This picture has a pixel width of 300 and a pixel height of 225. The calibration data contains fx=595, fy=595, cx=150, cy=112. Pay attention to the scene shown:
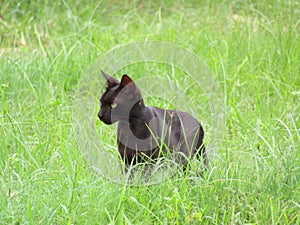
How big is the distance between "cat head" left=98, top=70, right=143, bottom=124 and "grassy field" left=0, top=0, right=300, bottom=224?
0.32 meters

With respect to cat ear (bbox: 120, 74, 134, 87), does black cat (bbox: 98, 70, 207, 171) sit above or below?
below

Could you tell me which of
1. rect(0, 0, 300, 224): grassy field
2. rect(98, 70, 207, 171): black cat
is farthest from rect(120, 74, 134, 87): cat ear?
rect(0, 0, 300, 224): grassy field

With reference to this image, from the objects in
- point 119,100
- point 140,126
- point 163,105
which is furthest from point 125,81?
point 163,105

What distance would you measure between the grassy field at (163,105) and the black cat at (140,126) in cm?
15

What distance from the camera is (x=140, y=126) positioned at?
2695 millimetres

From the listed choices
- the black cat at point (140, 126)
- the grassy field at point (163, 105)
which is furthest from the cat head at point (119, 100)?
the grassy field at point (163, 105)

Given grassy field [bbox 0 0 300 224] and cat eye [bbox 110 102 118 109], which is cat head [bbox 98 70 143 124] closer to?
cat eye [bbox 110 102 118 109]

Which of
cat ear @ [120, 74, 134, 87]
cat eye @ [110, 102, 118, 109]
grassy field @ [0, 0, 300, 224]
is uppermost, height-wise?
cat ear @ [120, 74, 134, 87]

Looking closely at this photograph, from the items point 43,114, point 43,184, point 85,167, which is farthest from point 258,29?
point 43,184

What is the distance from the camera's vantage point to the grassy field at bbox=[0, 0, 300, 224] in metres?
2.58

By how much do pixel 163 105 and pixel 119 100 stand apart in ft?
3.73

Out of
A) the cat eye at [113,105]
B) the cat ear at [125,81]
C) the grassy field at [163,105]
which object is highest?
the cat ear at [125,81]

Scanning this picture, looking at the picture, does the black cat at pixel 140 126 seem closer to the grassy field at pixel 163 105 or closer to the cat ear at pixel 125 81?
the cat ear at pixel 125 81

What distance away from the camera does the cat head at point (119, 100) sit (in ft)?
8.55
